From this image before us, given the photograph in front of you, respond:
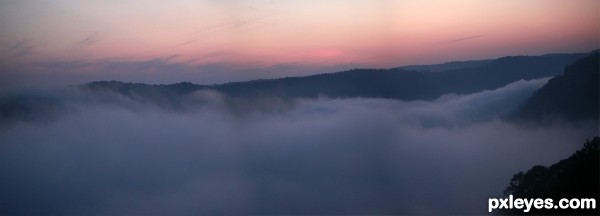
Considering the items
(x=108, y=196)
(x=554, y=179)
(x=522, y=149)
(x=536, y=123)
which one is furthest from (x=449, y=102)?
(x=108, y=196)

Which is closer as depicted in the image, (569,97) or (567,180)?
(567,180)

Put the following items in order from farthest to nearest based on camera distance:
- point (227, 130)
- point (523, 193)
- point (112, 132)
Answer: point (112, 132) → point (227, 130) → point (523, 193)

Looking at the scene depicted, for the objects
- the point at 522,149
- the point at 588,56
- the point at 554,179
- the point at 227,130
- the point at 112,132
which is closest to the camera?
the point at 554,179

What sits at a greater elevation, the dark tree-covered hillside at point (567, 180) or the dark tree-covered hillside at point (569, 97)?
the dark tree-covered hillside at point (569, 97)

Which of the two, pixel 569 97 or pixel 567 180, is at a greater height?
pixel 569 97

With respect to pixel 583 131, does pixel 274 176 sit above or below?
below

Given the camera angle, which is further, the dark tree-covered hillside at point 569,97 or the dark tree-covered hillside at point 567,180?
the dark tree-covered hillside at point 569,97

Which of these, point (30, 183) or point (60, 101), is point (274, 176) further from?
point (60, 101)

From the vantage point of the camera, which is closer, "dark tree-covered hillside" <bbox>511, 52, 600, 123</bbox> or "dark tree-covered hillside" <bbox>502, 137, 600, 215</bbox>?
"dark tree-covered hillside" <bbox>502, 137, 600, 215</bbox>

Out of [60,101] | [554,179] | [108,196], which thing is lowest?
[108,196]

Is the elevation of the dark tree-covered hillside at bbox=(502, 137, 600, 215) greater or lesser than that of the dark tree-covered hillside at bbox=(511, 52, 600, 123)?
lesser

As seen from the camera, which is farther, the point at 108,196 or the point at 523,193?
the point at 108,196
